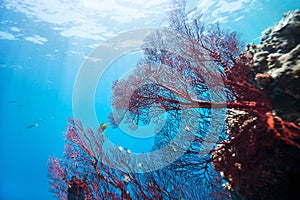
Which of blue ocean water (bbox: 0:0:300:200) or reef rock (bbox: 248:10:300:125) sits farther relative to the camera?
blue ocean water (bbox: 0:0:300:200)

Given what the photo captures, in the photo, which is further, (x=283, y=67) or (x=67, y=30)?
(x=67, y=30)

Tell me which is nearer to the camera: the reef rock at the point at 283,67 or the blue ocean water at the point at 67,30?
the reef rock at the point at 283,67

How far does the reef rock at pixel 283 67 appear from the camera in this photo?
6.61 feet

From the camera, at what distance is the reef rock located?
202cm

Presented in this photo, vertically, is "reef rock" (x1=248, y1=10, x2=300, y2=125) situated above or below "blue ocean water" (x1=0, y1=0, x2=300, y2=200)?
below

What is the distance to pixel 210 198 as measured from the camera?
4.98 metres

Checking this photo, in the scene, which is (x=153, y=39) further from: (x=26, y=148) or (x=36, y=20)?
(x=26, y=148)

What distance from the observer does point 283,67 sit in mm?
2143

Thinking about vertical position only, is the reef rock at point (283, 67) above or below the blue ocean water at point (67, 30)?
below

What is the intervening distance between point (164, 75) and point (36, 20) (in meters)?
18.8

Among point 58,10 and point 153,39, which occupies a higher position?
point 58,10

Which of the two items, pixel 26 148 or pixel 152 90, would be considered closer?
pixel 152 90

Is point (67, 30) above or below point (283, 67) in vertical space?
above

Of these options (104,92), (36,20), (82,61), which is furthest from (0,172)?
(36,20)
